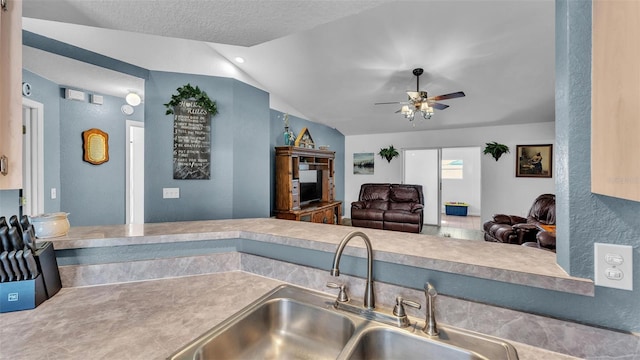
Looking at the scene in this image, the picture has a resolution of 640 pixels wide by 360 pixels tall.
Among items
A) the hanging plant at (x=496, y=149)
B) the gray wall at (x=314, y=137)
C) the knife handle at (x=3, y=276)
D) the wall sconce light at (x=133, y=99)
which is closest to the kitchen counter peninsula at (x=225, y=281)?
the knife handle at (x=3, y=276)

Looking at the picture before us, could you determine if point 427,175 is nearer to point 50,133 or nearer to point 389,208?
point 389,208

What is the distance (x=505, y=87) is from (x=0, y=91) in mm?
5256

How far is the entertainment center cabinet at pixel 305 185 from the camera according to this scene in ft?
15.0

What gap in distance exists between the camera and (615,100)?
1.87ft

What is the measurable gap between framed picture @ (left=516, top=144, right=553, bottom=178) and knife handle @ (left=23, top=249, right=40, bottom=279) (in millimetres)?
7110

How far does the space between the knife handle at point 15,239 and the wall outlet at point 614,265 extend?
1925 mm

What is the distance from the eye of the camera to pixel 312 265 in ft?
3.86

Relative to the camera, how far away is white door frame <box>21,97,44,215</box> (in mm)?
2143

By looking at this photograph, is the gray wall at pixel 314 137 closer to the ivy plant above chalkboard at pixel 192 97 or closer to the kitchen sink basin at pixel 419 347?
the ivy plant above chalkboard at pixel 192 97

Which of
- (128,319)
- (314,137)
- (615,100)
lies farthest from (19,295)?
(314,137)

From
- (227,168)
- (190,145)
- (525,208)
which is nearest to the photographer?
(190,145)

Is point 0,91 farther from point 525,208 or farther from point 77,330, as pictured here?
point 525,208

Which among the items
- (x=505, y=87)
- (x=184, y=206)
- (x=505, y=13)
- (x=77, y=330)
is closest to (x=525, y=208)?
(x=505, y=87)

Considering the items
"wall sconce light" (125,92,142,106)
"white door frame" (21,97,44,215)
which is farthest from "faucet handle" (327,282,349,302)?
"wall sconce light" (125,92,142,106)
